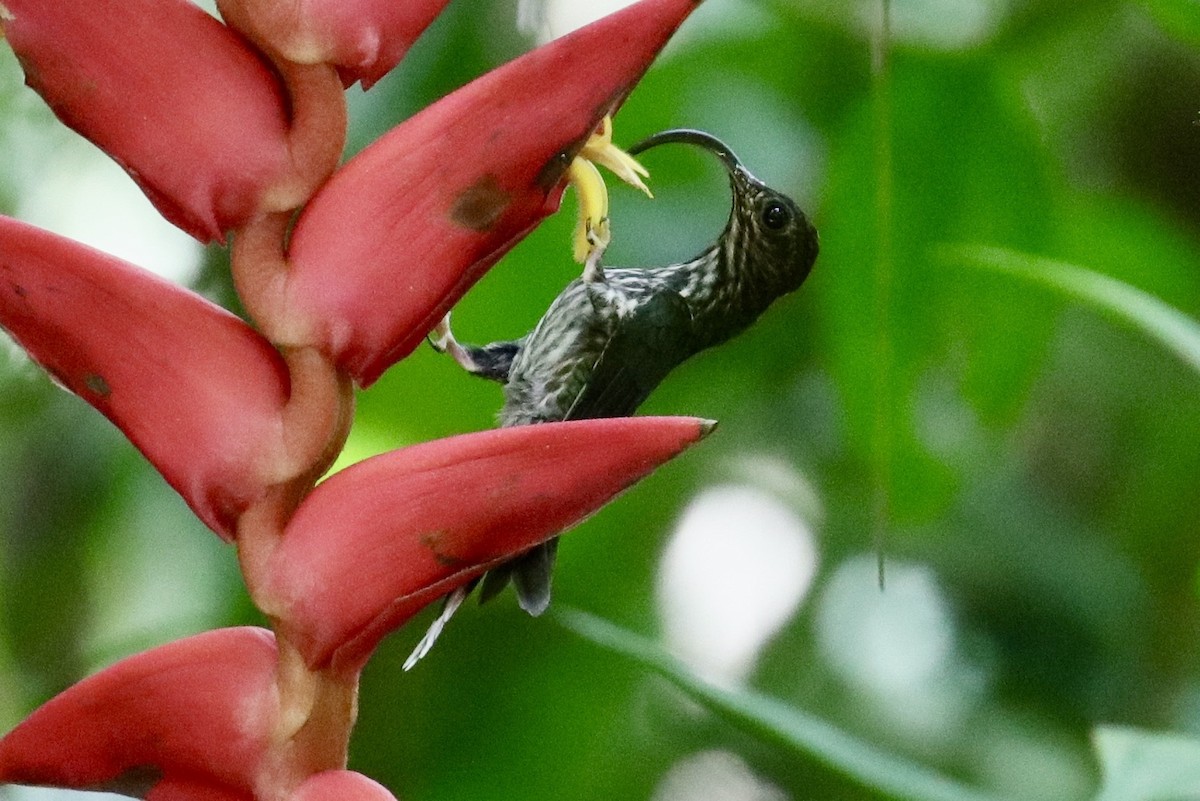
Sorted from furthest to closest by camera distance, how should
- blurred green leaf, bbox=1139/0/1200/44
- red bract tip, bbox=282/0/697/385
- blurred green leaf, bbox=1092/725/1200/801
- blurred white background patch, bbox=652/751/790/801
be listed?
blurred white background patch, bbox=652/751/790/801
blurred green leaf, bbox=1139/0/1200/44
blurred green leaf, bbox=1092/725/1200/801
red bract tip, bbox=282/0/697/385

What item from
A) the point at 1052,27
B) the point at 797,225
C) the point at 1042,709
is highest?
the point at 797,225

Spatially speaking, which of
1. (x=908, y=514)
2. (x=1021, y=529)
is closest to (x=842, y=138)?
(x=908, y=514)

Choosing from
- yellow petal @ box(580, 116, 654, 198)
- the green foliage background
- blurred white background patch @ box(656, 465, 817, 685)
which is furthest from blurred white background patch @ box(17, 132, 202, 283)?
yellow petal @ box(580, 116, 654, 198)

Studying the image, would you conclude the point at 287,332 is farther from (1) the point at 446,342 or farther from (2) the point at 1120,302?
(2) the point at 1120,302

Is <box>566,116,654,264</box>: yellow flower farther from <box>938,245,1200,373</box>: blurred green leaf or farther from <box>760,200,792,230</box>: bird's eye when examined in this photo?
<box>938,245,1200,373</box>: blurred green leaf

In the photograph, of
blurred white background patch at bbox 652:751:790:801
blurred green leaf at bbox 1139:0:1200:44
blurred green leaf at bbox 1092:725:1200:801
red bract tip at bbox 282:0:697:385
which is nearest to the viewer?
red bract tip at bbox 282:0:697:385

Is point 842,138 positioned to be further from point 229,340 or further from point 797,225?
point 229,340

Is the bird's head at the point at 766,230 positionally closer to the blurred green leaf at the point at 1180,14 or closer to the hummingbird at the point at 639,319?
the hummingbird at the point at 639,319
